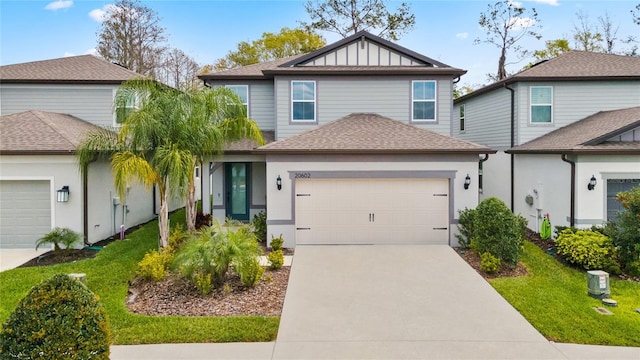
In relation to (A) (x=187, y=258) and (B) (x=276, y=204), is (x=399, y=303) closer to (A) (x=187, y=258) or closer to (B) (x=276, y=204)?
(A) (x=187, y=258)

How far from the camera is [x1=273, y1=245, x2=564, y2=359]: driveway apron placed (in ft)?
18.9

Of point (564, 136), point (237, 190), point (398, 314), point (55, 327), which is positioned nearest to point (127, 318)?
point (55, 327)

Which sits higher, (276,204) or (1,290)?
(276,204)

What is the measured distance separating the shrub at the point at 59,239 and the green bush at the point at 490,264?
1008cm

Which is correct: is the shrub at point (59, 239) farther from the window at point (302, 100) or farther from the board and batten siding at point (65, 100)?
the window at point (302, 100)

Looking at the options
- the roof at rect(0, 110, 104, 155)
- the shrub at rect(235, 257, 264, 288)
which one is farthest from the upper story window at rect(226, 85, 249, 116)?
the shrub at rect(235, 257, 264, 288)

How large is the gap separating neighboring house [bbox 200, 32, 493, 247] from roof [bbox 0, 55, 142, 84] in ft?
18.5

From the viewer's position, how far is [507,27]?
26688mm

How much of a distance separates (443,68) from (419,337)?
32.9 feet

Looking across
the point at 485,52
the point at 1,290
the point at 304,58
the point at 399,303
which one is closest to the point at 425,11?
the point at 485,52

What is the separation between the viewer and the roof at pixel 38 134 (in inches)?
442

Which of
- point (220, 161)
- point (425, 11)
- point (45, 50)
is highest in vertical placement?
point (425, 11)

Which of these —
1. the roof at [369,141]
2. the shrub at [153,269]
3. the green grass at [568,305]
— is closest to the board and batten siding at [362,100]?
the roof at [369,141]

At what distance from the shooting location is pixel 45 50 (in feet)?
76.8
